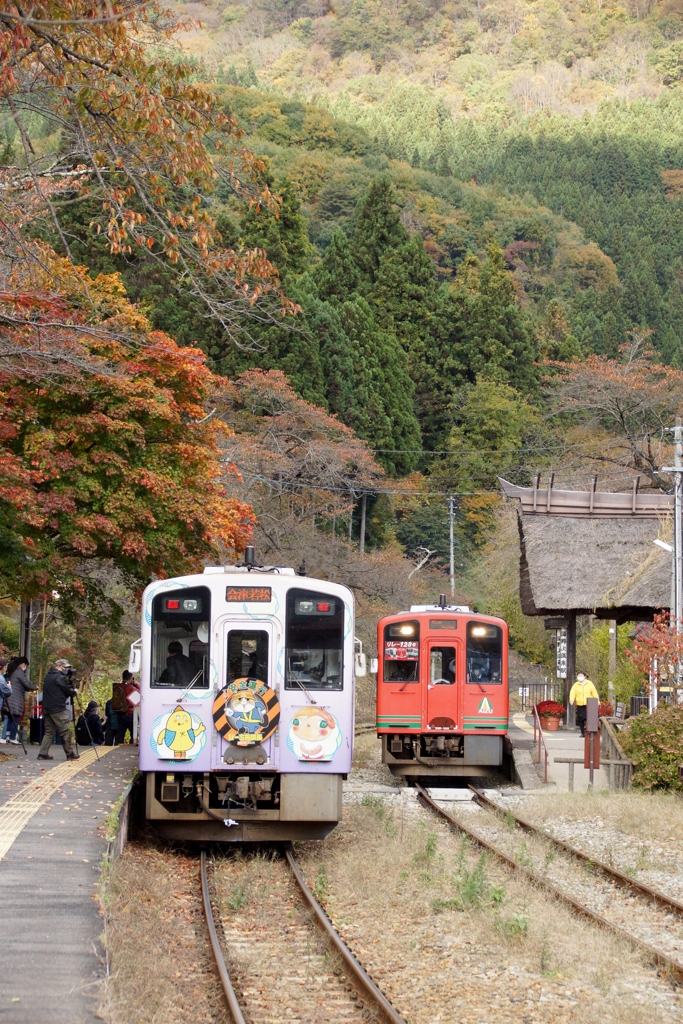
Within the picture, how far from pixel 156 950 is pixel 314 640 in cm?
472

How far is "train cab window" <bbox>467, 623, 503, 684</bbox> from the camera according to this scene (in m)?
20.0

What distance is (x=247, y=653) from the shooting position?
42.6 ft

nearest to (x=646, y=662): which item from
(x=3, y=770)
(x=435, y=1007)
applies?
(x=3, y=770)

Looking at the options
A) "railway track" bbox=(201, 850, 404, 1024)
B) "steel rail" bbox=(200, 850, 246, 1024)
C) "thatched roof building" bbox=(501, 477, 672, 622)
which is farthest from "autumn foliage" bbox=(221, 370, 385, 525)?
"steel rail" bbox=(200, 850, 246, 1024)

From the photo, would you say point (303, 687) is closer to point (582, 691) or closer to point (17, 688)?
point (17, 688)

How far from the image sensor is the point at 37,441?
61.3ft

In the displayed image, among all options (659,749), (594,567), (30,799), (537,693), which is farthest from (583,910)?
(537,693)

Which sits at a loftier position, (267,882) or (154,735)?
(154,735)

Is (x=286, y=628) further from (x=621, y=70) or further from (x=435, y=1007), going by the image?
(x=621, y=70)

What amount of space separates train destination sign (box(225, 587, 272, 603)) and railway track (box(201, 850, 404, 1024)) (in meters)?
2.83

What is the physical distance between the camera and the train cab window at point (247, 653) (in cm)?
1294

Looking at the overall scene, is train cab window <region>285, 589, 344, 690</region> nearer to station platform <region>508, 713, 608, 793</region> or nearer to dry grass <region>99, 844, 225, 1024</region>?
dry grass <region>99, 844, 225, 1024</region>

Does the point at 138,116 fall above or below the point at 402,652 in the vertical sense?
above

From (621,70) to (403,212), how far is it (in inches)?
2979
